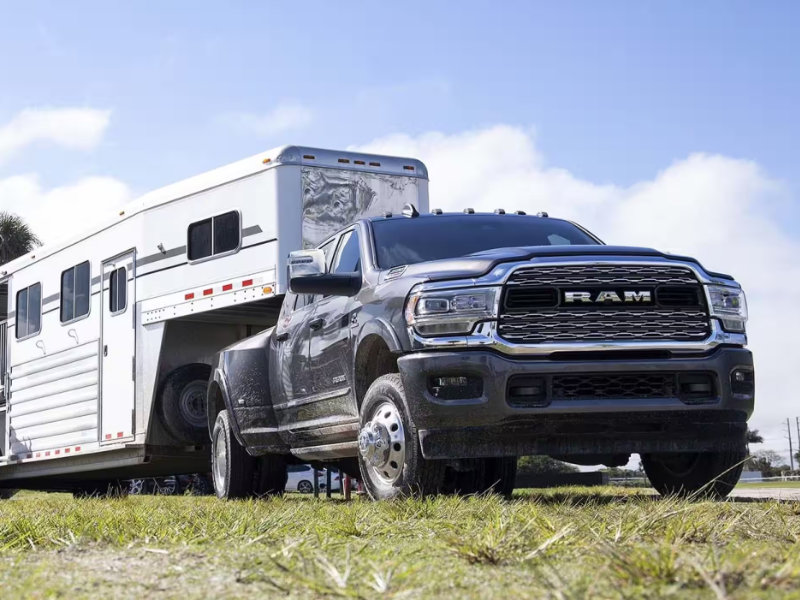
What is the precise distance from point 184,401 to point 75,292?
2.85m

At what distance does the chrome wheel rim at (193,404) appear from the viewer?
452 inches

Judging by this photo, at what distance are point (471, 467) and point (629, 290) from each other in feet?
4.49

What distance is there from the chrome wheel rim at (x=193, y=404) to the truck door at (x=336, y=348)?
145 inches

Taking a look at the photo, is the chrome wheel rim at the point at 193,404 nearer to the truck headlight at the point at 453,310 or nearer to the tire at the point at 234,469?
the tire at the point at 234,469

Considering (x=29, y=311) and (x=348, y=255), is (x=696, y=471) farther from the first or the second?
(x=29, y=311)

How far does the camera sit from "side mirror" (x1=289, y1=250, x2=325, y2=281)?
746 cm

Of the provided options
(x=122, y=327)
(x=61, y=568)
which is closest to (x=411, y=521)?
(x=61, y=568)

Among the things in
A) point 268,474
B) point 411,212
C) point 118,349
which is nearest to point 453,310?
point 411,212

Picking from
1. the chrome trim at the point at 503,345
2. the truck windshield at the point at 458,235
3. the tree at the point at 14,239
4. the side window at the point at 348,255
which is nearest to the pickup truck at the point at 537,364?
the chrome trim at the point at 503,345

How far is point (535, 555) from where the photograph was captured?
12.2ft

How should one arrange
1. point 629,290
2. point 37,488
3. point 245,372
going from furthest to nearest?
point 37,488 → point 245,372 → point 629,290

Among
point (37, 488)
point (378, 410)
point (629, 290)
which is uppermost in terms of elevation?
point (629, 290)

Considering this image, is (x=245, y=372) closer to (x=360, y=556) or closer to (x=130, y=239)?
(x=130, y=239)

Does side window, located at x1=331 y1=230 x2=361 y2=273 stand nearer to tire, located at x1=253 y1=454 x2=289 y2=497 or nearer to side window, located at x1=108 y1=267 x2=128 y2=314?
tire, located at x1=253 y1=454 x2=289 y2=497
